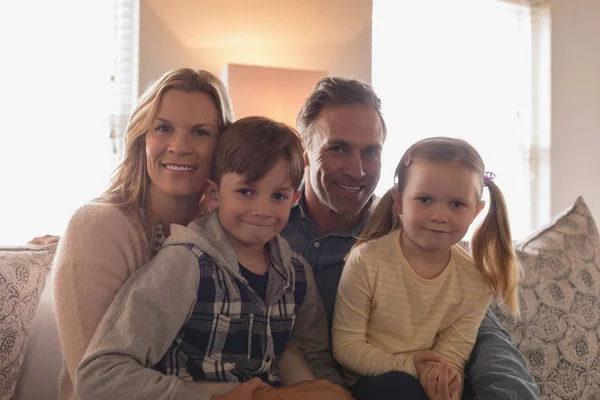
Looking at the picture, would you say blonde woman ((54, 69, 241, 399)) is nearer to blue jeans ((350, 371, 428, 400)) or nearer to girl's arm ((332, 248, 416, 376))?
girl's arm ((332, 248, 416, 376))

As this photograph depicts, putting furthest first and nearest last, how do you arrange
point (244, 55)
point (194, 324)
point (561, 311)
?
point (244, 55) < point (561, 311) < point (194, 324)

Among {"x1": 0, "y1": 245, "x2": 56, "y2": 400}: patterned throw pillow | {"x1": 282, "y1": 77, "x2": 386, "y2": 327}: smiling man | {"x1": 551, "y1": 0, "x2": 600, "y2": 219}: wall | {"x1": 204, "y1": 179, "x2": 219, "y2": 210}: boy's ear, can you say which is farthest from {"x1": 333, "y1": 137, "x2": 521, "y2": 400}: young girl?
{"x1": 551, "y1": 0, "x2": 600, "y2": 219}: wall

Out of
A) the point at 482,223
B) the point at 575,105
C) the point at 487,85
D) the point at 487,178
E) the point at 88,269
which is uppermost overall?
the point at 487,85

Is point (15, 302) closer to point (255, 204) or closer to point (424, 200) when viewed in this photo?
point (255, 204)

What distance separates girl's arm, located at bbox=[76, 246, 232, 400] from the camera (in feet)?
3.68

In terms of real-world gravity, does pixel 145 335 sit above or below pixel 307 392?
above

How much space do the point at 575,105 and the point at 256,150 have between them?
10.9ft

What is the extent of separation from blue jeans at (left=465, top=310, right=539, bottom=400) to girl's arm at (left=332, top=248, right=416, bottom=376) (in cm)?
18

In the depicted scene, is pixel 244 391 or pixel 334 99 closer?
pixel 244 391

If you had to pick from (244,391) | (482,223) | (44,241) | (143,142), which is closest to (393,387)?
(244,391)

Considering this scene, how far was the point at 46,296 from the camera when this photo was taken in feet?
6.10

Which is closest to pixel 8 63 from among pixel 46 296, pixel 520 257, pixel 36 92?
pixel 36 92

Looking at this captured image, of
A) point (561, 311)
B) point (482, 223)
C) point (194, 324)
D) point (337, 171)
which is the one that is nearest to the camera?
point (194, 324)

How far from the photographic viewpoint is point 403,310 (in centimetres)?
147
